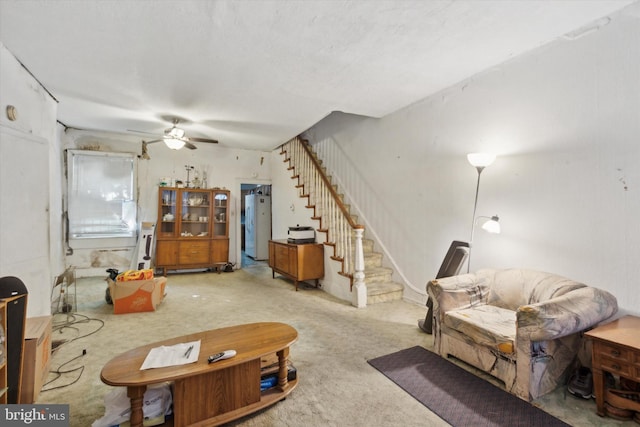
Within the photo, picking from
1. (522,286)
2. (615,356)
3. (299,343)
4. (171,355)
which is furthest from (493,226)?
(171,355)

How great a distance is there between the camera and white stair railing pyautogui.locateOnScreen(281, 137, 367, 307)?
3.80 metres

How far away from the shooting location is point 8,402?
5.41 feet

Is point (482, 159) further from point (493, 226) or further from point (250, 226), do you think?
point (250, 226)

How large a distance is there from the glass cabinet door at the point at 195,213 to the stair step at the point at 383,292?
12.4 feet

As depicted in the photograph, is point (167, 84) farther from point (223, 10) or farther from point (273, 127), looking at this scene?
point (273, 127)

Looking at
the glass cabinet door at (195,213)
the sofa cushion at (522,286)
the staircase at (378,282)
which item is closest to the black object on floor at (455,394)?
the sofa cushion at (522,286)

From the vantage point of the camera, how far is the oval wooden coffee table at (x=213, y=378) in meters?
1.48

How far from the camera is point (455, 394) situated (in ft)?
6.49

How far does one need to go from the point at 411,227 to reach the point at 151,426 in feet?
11.2

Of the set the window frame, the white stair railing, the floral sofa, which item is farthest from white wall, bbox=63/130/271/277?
the floral sofa

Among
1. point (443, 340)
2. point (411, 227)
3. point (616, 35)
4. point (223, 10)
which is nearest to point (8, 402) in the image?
point (223, 10)

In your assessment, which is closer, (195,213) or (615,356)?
(615,356)

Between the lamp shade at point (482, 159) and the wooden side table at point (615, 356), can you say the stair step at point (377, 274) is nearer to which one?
the lamp shade at point (482, 159)

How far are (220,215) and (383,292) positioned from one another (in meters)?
4.02
